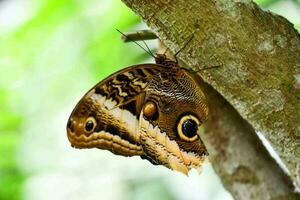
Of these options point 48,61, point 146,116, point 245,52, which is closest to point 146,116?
point 146,116

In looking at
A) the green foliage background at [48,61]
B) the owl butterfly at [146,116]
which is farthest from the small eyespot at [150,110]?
the green foliage background at [48,61]

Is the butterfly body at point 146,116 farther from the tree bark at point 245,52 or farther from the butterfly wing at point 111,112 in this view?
the tree bark at point 245,52

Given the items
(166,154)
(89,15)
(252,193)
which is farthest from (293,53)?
(89,15)

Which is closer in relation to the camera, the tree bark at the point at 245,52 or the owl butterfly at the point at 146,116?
the tree bark at the point at 245,52

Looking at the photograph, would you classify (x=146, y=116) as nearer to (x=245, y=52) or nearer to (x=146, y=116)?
(x=146, y=116)

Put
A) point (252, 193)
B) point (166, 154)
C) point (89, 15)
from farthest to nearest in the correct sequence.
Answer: point (89, 15), point (252, 193), point (166, 154)

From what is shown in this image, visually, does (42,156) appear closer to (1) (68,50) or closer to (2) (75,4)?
(1) (68,50)

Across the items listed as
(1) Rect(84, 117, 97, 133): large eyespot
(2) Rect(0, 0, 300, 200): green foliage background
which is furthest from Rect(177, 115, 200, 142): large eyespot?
(2) Rect(0, 0, 300, 200): green foliage background
